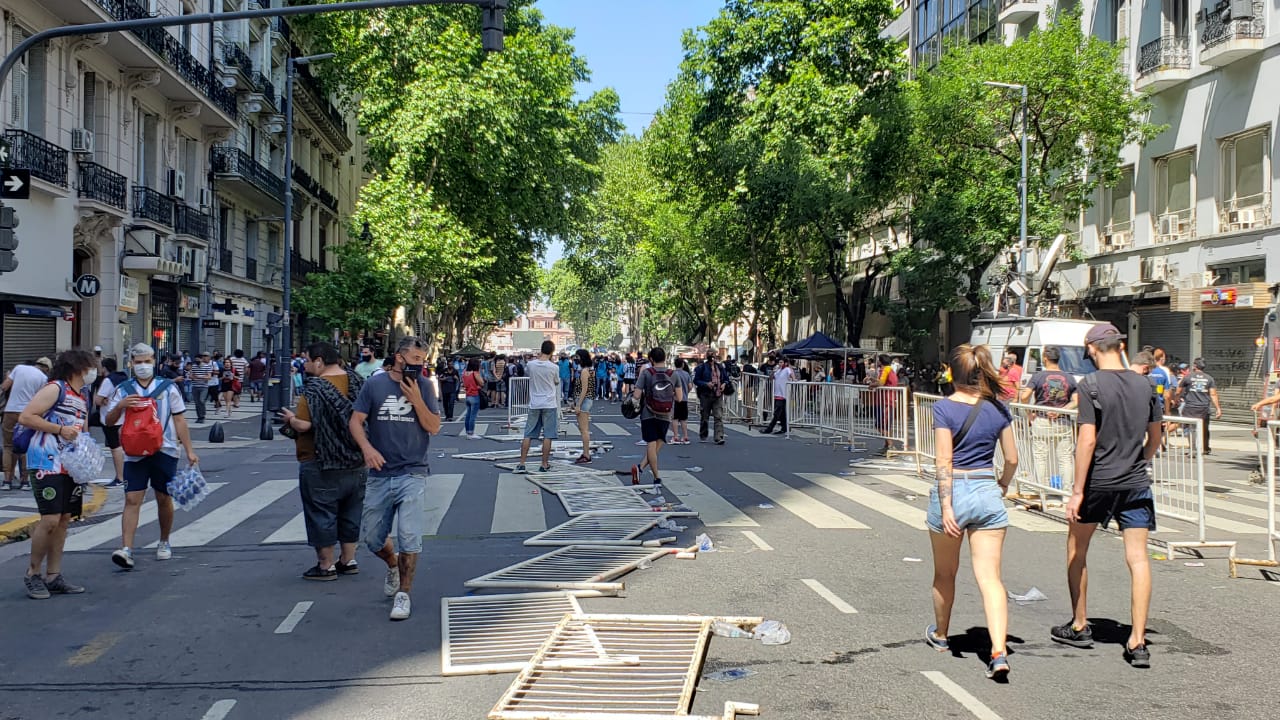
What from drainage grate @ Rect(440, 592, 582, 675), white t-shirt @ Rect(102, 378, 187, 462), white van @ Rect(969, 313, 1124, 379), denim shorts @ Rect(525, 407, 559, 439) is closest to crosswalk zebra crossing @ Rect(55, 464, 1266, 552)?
denim shorts @ Rect(525, 407, 559, 439)

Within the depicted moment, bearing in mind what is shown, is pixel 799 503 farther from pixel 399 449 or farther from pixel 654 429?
pixel 399 449

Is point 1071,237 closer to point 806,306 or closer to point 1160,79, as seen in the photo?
point 1160,79

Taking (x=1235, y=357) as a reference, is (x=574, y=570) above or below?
below

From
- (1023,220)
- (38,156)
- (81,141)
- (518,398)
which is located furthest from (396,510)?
(1023,220)

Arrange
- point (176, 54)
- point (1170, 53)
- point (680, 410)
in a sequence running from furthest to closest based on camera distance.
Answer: point (1170, 53), point (176, 54), point (680, 410)

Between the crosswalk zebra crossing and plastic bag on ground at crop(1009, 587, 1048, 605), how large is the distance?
2831 mm

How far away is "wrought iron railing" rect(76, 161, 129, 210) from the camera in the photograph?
23.4m

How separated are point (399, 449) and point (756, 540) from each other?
12.3ft

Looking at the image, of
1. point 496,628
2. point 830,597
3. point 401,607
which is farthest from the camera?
point 830,597

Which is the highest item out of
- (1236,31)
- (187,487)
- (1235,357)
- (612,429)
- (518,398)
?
(1236,31)

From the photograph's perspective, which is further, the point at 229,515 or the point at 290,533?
the point at 229,515

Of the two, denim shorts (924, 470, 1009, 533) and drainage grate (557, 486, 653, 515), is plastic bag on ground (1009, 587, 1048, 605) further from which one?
drainage grate (557, 486, 653, 515)

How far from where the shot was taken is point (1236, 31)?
25359 mm

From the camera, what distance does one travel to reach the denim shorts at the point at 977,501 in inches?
216
